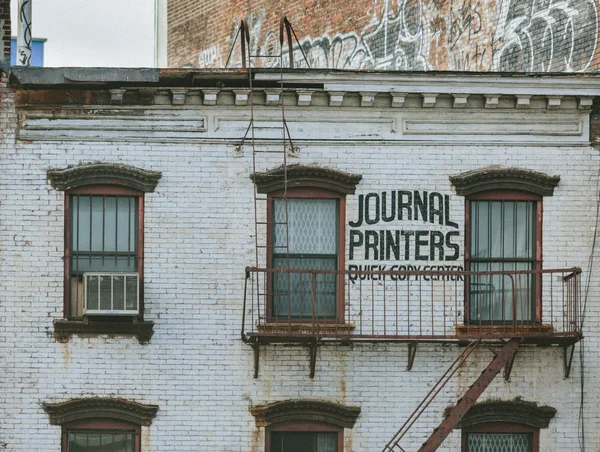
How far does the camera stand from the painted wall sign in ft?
58.0

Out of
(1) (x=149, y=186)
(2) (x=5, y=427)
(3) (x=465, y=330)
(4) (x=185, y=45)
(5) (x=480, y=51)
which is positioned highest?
(4) (x=185, y=45)

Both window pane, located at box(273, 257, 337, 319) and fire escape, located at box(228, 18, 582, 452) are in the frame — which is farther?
window pane, located at box(273, 257, 337, 319)

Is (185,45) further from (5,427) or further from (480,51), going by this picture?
(5,427)

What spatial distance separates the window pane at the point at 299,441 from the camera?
17.4m

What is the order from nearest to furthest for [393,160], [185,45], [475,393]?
[475,393] → [393,160] → [185,45]

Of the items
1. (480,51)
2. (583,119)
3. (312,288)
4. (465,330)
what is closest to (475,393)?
(465,330)

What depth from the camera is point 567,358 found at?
17.6m

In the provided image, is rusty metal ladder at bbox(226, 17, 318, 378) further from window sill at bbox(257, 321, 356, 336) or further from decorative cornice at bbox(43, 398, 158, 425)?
decorative cornice at bbox(43, 398, 158, 425)

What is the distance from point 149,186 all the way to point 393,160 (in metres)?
3.51

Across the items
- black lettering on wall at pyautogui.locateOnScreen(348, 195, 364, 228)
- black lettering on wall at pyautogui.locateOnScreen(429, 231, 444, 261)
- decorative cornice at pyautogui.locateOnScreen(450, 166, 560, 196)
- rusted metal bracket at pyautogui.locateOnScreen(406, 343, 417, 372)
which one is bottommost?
rusted metal bracket at pyautogui.locateOnScreen(406, 343, 417, 372)

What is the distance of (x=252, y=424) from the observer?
17.3m

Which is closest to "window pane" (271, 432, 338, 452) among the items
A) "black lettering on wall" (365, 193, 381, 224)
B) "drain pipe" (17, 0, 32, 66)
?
"black lettering on wall" (365, 193, 381, 224)

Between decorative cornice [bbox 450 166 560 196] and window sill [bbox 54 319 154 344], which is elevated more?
decorative cornice [bbox 450 166 560 196]

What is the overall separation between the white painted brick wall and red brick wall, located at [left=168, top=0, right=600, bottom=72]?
177 inches
